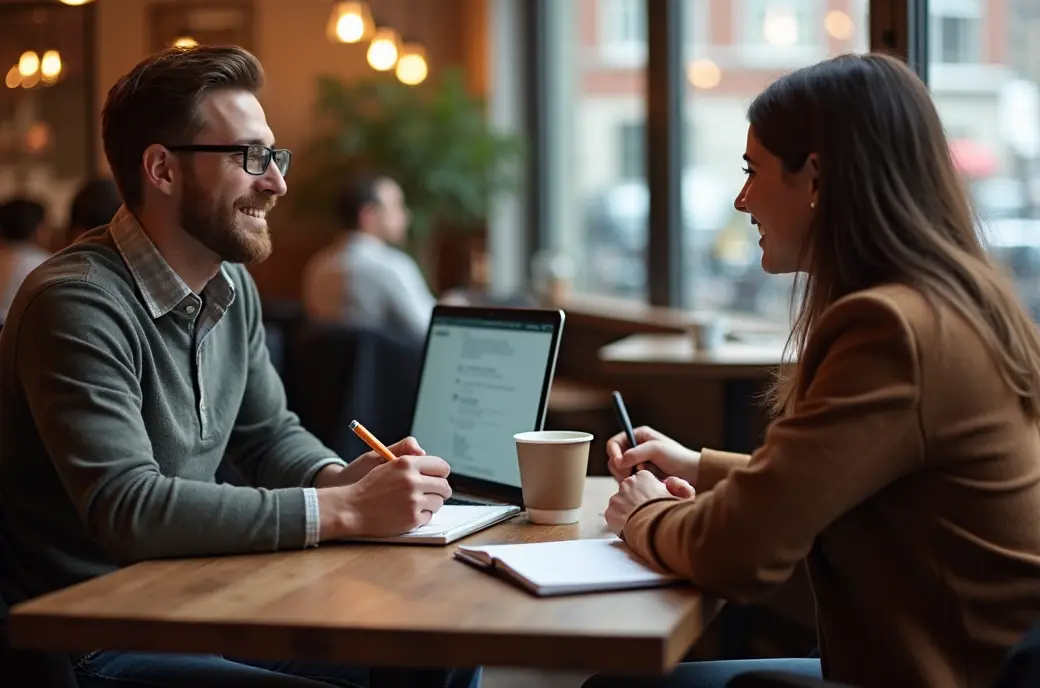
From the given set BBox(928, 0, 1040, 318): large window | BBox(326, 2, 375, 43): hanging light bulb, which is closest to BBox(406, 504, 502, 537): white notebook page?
BBox(928, 0, 1040, 318): large window

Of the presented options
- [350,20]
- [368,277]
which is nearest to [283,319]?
[368,277]

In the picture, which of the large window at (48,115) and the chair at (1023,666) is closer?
the chair at (1023,666)

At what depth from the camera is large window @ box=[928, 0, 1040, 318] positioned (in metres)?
3.23

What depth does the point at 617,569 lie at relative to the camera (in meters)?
1.48

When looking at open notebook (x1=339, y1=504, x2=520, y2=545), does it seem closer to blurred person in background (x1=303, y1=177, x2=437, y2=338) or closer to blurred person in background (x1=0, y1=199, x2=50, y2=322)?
blurred person in background (x1=303, y1=177, x2=437, y2=338)

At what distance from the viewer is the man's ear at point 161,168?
187 cm

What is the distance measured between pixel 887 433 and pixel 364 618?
0.58 meters

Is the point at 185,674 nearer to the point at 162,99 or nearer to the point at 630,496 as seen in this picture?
the point at 630,496

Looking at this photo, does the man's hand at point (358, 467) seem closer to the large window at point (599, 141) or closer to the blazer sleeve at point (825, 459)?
the blazer sleeve at point (825, 459)

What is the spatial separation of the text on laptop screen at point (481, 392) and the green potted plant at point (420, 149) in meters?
4.85

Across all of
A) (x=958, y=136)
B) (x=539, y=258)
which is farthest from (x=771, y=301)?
(x=539, y=258)

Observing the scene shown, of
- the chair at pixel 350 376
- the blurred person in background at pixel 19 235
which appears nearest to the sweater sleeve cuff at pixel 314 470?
the chair at pixel 350 376

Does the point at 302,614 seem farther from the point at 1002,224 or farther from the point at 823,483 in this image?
the point at 1002,224

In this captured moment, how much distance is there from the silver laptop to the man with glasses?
0.58 feet
